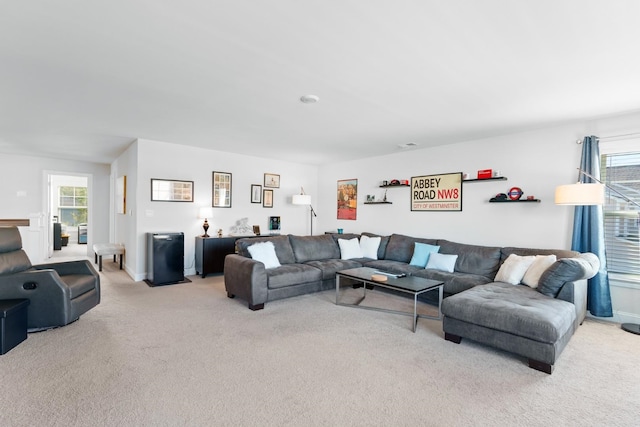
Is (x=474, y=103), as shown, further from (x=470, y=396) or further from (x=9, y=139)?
(x=9, y=139)

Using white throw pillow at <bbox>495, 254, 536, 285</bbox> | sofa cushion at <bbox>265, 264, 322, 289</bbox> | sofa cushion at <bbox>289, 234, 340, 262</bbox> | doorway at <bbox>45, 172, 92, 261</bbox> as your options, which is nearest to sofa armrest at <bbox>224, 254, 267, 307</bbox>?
sofa cushion at <bbox>265, 264, 322, 289</bbox>

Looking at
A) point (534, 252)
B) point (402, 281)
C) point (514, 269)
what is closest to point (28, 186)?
point (402, 281)

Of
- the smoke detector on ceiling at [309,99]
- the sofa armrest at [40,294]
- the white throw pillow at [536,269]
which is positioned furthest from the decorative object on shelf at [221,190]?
the white throw pillow at [536,269]

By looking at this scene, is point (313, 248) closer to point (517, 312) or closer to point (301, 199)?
point (301, 199)

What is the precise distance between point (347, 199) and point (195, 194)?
310cm

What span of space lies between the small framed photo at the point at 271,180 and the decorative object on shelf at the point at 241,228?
2.95 feet

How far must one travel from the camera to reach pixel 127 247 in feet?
19.4

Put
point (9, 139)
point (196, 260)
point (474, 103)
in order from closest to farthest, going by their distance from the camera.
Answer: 1. point (474, 103)
2. point (9, 139)
3. point (196, 260)

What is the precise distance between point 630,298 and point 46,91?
662 cm

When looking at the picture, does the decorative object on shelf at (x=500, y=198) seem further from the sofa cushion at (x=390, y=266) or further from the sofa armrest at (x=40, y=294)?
the sofa armrest at (x=40, y=294)

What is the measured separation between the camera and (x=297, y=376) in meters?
2.40

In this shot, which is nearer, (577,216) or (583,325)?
(583,325)

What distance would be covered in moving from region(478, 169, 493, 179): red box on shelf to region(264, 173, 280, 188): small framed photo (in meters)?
3.99

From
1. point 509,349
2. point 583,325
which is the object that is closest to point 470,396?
point 509,349
